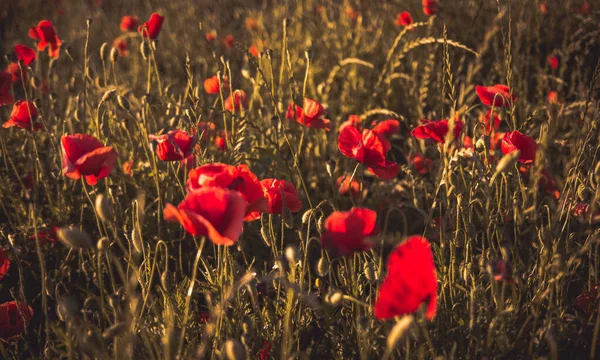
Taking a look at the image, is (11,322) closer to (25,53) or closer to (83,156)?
(83,156)

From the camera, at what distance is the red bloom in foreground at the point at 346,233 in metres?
1.01

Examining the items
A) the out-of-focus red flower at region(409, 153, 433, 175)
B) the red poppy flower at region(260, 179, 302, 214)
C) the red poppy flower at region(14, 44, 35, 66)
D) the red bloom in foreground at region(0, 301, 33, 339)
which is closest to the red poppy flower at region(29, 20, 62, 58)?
the red poppy flower at region(14, 44, 35, 66)

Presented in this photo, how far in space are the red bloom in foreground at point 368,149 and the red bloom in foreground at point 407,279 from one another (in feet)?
1.86

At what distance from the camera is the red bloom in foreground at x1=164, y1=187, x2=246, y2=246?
936mm

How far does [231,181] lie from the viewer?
103cm

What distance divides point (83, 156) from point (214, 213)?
0.44m

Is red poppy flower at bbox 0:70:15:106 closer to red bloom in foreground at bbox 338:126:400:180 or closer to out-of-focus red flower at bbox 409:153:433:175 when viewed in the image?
red bloom in foreground at bbox 338:126:400:180

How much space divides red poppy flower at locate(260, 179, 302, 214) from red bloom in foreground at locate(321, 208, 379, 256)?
0.22 metres

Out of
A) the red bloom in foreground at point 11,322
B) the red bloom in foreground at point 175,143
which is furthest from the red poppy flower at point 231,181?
the red bloom in foreground at point 11,322

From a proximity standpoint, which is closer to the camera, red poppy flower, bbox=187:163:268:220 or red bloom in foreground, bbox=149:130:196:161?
red poppy flower, bbox=187:163:268:220

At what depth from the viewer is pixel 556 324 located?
3.97ft

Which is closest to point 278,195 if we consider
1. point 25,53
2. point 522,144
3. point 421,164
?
point 522,144

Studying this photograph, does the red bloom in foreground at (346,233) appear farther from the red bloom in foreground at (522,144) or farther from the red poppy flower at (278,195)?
the red bloom in foreground at (522,144)

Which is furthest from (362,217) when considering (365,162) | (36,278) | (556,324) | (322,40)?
(322,40)
